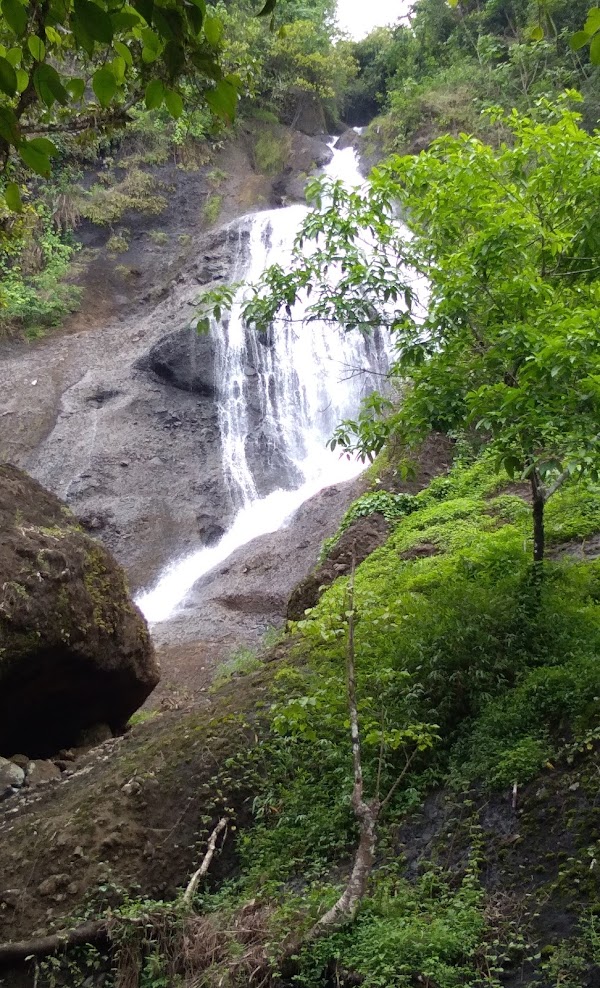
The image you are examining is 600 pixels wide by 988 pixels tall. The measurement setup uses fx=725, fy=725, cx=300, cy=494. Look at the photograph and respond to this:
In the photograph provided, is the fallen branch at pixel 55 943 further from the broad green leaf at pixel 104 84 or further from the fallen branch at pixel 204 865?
the broad green leaf at pixel 104 84

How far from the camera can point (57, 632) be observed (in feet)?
20.2

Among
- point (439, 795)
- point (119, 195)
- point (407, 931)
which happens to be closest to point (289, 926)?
point (407, 931)

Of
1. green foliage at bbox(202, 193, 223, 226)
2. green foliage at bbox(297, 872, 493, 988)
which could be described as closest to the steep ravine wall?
green foliage at bbox(202, 193, 223, 226)

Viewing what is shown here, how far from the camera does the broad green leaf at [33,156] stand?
1.73 m

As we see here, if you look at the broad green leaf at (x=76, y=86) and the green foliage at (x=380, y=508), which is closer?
the broad green leaf at (x=76, y=86)

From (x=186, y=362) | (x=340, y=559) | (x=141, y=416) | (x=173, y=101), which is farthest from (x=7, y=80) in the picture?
(x=186, y=362)

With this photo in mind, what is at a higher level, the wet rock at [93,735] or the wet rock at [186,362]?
the wet rock at [186,362]

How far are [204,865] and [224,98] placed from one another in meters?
4.00

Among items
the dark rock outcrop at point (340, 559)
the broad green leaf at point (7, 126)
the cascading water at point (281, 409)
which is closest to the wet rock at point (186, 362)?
the cascading water at point (281, 409)

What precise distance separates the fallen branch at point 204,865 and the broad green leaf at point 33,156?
3.65 m

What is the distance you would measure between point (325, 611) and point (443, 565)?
6.75ft

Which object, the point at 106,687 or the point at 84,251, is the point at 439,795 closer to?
the point at 106,687

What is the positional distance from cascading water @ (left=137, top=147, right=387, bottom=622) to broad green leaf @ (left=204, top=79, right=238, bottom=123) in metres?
14.2

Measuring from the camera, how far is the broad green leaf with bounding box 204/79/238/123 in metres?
1.86
